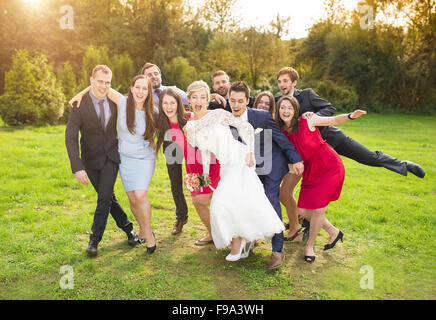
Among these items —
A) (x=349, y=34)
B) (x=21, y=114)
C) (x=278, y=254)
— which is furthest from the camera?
(x=349, y=34)

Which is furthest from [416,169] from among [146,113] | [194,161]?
[146,113]

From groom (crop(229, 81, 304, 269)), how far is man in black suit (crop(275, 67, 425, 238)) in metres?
0.77

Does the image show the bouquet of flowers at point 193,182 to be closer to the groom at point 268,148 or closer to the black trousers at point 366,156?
the groom at point 268,148

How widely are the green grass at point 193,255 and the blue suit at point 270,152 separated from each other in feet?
2.31

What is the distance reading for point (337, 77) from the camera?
27.7m

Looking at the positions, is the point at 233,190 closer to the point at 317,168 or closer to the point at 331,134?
the point at 317,168

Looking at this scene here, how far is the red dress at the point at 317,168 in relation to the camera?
14.4ft

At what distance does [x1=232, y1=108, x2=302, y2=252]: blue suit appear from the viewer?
430cm

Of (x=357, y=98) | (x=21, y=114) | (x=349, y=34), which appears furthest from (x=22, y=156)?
(x=349, y=34)

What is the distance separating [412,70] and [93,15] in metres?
27.0

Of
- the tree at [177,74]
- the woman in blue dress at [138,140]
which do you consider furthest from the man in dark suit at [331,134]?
the tree at [177,74]

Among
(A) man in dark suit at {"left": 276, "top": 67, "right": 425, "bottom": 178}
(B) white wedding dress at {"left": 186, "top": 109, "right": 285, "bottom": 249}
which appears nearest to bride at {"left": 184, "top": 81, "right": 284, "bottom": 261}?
(B) white wedding dress at {"left": 186, "top": 109, "right": 285, "bottom": 249}
